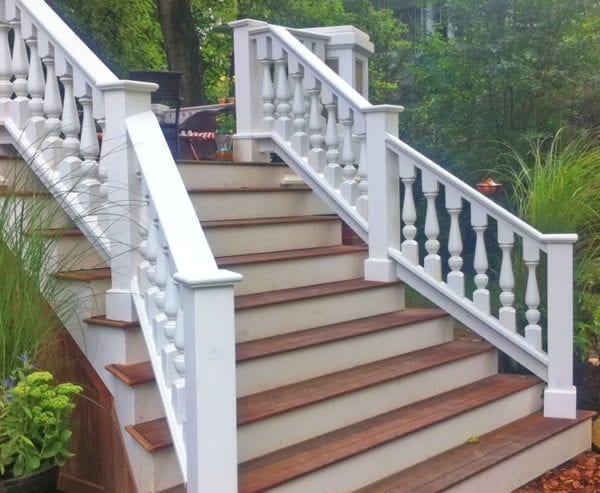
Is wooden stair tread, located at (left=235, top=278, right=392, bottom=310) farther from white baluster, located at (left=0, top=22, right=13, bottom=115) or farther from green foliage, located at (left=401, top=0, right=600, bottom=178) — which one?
green foliage, located at (left=401, top=0, right=600, bottom=178)

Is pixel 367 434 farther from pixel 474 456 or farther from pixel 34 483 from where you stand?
pixel 34 483

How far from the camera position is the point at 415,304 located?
248 inches

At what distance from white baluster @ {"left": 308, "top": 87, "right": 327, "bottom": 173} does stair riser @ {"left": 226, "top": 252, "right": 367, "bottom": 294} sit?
71 cm

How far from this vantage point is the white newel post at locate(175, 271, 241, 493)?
8.28ft

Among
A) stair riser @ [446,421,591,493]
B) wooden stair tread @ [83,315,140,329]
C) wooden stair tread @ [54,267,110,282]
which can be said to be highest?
wooden stair tread @ [54,267,110,282]

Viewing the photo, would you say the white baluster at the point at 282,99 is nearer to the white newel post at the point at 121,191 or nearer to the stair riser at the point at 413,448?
the white newel post at the point at 121,191

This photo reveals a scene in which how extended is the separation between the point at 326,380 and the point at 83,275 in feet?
4.10

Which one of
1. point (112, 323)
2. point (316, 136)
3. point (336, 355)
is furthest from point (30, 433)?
point (316, 136)

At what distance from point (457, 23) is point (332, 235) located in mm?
4237

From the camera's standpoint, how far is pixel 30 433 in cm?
287

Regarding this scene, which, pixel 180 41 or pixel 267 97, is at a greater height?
pixel 180 41

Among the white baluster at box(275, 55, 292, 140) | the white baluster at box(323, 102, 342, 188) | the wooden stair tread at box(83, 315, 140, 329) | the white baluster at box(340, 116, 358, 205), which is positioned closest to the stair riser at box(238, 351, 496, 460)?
the wooden stair tread at box(83, 315, 140, 329)

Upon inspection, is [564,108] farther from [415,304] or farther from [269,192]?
[269,192]

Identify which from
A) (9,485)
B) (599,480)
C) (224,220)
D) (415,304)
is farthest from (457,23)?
(9,485)
